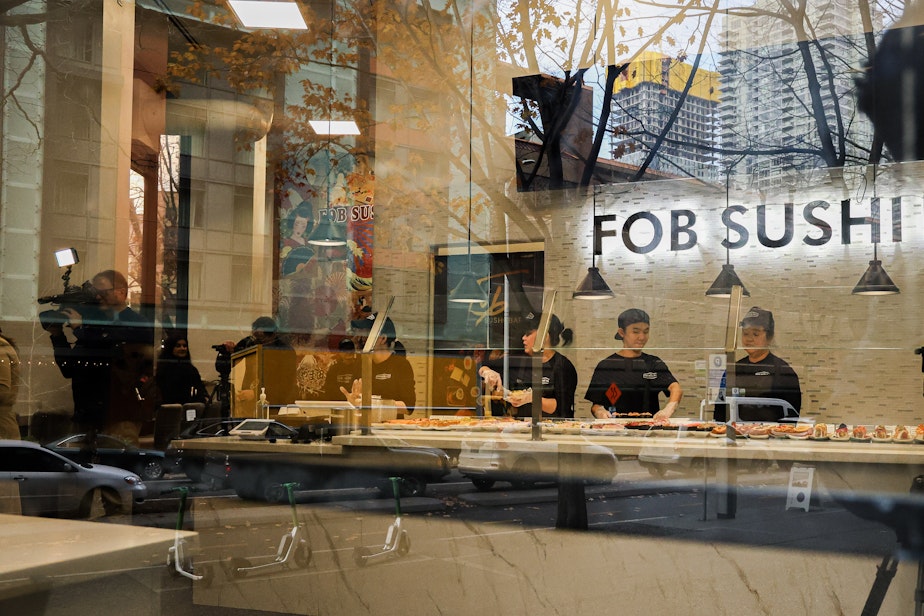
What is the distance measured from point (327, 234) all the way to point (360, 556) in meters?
1.21

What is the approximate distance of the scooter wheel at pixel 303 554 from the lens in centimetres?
293

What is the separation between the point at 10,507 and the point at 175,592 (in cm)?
76

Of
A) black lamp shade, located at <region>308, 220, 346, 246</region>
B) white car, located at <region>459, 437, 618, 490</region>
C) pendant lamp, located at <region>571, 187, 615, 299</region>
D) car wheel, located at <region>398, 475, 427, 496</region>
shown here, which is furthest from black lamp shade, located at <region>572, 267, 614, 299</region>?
black lamp shade, located at <region>308, 220, 346, 246</region>

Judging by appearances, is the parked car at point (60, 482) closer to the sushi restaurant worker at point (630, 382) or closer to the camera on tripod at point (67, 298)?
the camera on tripod at point (67, 298)

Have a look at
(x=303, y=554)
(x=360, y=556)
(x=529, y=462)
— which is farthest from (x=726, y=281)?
(x=303, y=554)

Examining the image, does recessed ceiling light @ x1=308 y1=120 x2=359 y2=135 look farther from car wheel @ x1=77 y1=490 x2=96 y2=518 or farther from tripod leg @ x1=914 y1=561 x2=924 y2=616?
tripod leg @ x1=914 y1=561 x2=924 y2=616

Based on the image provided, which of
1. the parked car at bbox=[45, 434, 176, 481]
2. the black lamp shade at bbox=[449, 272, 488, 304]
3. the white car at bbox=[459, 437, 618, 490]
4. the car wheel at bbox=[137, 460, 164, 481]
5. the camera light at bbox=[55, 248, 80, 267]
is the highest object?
the camera light at bbox=[55, 248, 80, 267]

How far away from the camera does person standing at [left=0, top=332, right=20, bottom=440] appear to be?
138 inches

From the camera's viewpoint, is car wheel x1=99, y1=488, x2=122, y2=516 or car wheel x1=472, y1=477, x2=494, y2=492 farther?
car wheel x1=99, y1=488, x2=122, y2=516

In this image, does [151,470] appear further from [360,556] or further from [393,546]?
[393,546]

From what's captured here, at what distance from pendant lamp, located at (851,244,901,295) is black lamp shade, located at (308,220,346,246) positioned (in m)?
1.77

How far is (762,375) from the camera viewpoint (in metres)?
2.58

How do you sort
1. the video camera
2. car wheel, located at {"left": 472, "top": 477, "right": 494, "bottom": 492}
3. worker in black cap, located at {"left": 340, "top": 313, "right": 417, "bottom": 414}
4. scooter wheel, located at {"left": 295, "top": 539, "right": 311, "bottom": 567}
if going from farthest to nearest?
1. the video camera
2. worker in black cap, located at {"left": 340, "top": 313, "right": 417, "bottom": 414}
3. scooter wheel, located at {"left": 295, "top": 539, "right": 311, "bottom": 567}
4. car wheel, located at {"left": 472, "top": 477, "right": 494, "bottom": 492}

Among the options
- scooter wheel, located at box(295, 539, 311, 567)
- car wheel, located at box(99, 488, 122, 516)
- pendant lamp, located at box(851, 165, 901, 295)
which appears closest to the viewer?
scooter wheel, located at box(295, 539, 311, 567)
